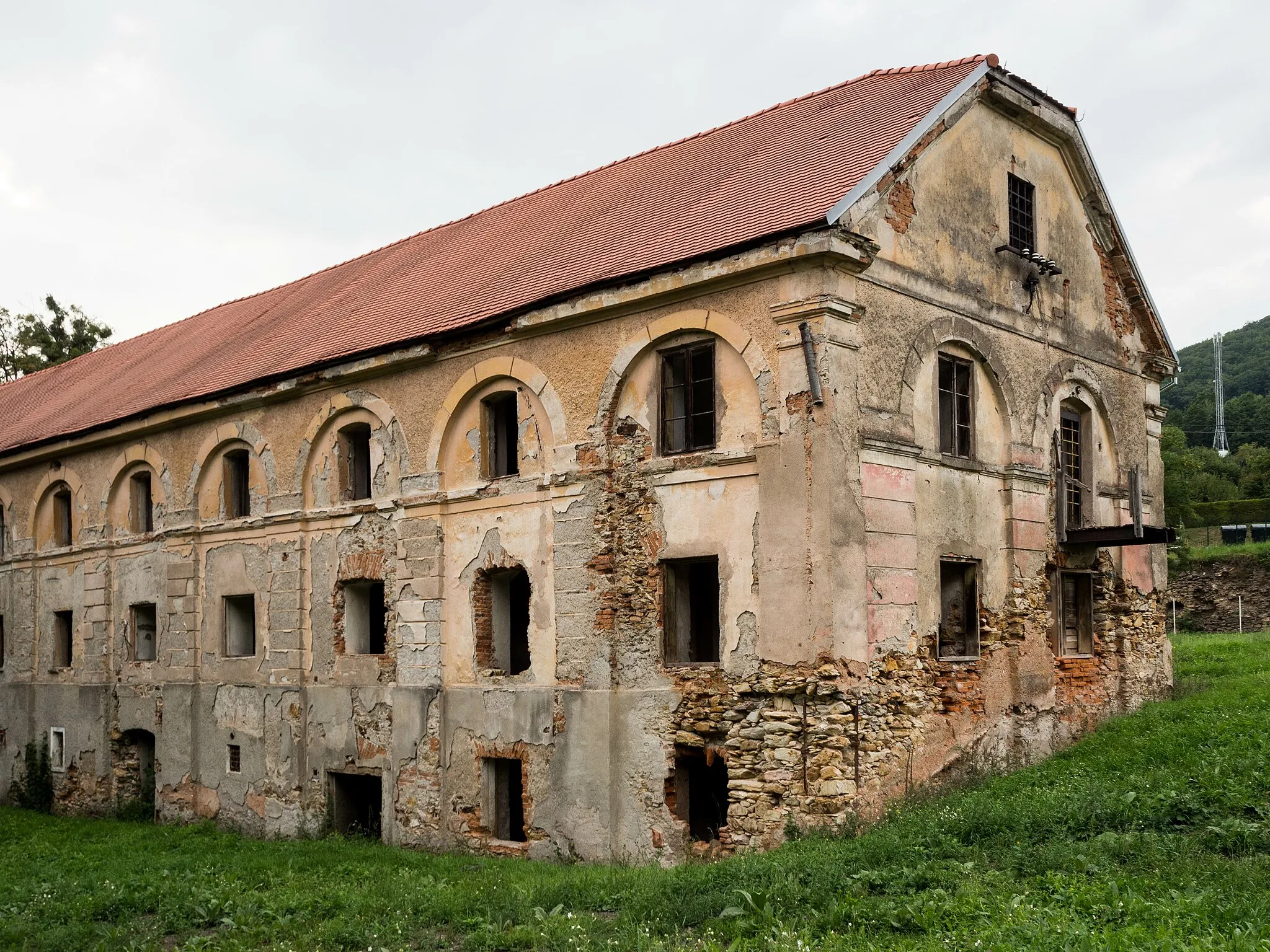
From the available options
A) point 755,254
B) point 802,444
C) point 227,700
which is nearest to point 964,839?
point 802,444

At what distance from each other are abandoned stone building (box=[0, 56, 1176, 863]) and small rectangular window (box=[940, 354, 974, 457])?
0.05 m

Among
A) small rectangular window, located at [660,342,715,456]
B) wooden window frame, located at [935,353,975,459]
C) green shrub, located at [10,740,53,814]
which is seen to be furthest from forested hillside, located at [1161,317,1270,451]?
green shrub, located at [10,740,53,814]

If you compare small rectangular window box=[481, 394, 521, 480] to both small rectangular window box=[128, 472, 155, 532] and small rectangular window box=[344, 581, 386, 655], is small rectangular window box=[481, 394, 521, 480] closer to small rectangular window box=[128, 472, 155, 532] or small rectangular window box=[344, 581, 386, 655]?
small rectangular window box=[344, 581, 386, 655]

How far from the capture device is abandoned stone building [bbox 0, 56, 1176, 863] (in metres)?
13.0

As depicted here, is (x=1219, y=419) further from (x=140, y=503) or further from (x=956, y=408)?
(x=140, y=503)

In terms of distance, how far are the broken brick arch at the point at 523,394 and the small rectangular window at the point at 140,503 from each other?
7.92 metres

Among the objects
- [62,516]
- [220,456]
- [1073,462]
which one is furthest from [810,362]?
[62,516]

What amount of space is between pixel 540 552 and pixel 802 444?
3.91m

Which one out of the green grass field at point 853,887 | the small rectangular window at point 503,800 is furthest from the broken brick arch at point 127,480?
the small rectangular window at point 503,800

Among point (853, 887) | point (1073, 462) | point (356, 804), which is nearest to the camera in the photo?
point (853, 887)

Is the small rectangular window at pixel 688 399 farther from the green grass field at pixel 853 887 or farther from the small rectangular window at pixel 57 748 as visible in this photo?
the small rectangular window at pixel 57 748

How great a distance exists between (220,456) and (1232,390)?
63.0 meters

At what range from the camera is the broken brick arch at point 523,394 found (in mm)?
14984

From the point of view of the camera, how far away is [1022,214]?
1645cm
